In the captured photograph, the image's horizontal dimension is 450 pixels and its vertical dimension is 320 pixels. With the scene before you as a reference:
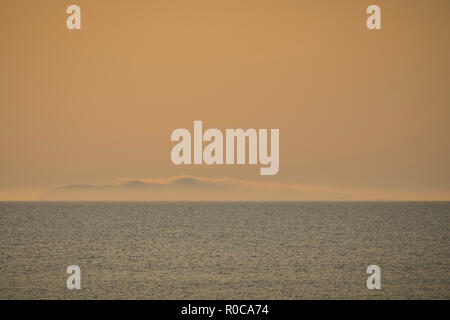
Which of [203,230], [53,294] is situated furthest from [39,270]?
[203,230]

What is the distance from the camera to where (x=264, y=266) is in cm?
3872

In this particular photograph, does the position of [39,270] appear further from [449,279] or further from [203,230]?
[203,230]

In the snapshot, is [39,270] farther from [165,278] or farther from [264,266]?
[264,266]

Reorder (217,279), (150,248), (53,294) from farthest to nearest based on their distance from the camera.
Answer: (150,248) < (217,279) < (53,294)

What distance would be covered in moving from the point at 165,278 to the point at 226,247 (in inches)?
721

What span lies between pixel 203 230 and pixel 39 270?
40.7 meters
